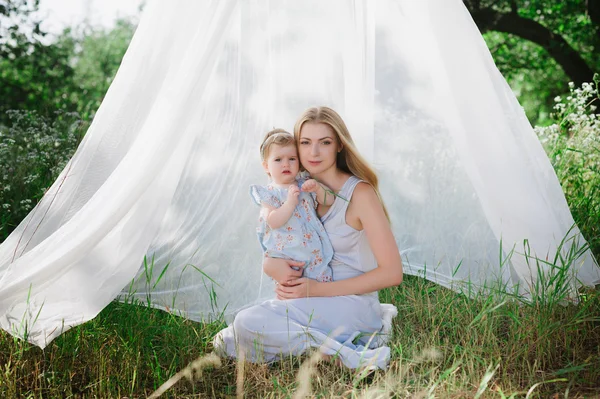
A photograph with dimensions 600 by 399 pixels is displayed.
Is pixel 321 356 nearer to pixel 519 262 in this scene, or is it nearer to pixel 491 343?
pixel 491 343

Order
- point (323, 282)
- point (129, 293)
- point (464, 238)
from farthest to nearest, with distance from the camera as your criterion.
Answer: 1. point (464, 238)
2. point (129, 293)
3. point (323, 282)

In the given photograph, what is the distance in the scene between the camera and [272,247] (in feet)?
9.51

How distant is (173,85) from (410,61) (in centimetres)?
134

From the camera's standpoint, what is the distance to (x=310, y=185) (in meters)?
2.81

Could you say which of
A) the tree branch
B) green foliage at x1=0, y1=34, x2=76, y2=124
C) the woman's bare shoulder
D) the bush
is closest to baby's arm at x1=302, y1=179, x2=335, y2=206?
the woman's bare shoulder

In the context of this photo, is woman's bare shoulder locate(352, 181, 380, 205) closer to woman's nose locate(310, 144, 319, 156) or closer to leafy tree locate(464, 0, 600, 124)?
woman's nose locate(310, 144, 319, 156)

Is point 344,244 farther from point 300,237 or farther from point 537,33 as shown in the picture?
point 537,33

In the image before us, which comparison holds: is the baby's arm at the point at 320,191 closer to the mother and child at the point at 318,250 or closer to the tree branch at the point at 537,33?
the mother and child at the point at 318,250

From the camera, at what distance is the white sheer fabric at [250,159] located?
266cm

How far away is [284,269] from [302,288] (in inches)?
4.3

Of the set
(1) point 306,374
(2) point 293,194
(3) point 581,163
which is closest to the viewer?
(1) point 306,374

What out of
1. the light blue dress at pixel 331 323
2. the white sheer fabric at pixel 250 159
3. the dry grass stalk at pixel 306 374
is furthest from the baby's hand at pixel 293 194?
the dry grass stalk at pixel 306 374

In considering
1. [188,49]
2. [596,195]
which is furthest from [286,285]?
[596,195]

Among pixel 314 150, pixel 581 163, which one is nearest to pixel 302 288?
pixel 314 150
